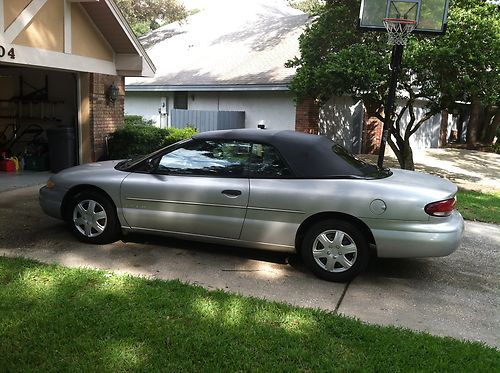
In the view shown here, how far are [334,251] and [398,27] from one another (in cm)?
558

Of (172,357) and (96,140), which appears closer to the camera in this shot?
(172,357)

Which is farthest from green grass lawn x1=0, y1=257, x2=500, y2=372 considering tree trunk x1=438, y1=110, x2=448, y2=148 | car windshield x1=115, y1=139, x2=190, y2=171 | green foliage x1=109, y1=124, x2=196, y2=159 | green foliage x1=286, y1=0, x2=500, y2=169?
tree trunk x1=438, y1=110, x2=448, y2=148

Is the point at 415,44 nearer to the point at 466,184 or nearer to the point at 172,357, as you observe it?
the point at 466,184

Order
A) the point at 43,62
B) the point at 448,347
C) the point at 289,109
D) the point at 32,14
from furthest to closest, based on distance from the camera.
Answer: the point at 289,109, the point at 43,62, the point at 32,14, the point at 448,347

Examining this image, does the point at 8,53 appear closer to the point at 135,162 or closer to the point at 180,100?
the point at 135,162

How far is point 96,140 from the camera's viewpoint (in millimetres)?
11031

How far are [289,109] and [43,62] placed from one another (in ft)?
26.9

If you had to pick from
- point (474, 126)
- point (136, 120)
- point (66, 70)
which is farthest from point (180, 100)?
point (474, 126)

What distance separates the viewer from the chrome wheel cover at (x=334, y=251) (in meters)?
4.68

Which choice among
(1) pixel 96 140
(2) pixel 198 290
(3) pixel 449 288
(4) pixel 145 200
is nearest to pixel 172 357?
(2) pixel 198 290

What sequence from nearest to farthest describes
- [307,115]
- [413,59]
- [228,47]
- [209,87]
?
[413,59] → [307,115] → [209,87] → [228,47]

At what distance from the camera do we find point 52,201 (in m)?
5.70

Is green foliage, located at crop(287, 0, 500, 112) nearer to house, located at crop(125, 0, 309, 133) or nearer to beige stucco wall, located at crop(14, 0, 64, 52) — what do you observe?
house, located at crop(125, 0, 309, 133)

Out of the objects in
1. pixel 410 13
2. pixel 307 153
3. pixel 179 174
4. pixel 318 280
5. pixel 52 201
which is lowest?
pixel 318 280
